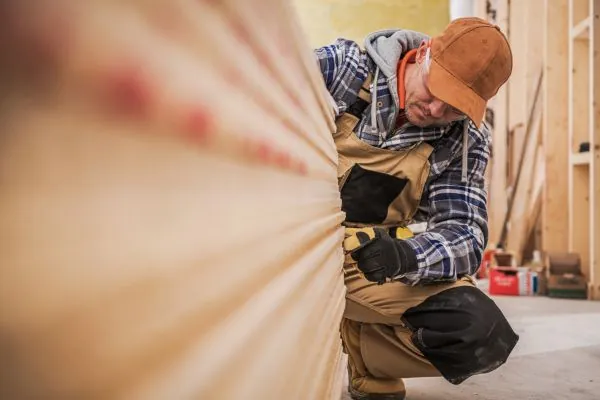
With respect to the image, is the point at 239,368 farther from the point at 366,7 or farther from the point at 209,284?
the point at 366,7

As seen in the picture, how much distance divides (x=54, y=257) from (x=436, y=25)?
15.5 ft

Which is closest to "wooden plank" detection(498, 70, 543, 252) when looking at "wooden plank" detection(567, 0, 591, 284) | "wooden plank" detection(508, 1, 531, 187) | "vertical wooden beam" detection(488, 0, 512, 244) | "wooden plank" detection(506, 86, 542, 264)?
"wooden plank" detection(506, 86, 542, 264)

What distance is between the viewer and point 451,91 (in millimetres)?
1240

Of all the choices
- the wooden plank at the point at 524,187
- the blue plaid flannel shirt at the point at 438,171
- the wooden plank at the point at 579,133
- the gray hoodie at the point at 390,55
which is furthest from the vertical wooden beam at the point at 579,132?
the gray hoodie at the point at 390,55

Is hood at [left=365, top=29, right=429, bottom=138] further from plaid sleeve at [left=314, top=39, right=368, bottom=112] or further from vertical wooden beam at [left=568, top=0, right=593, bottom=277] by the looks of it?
vertical wooden beam at [left=568, top=0, right=593, bottom=277]

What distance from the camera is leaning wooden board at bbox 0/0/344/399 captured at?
200 mm

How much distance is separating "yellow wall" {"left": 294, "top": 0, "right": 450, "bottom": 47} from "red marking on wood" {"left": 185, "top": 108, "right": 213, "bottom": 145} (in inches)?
168

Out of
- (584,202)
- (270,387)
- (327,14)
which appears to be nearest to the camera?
(270,387)

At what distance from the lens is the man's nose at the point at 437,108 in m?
1.29

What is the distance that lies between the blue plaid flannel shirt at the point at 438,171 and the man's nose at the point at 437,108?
101 millimetres

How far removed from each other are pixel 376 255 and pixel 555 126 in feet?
11.1

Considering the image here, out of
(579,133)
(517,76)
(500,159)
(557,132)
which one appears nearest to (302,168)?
(579,133)

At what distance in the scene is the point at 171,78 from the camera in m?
0.30

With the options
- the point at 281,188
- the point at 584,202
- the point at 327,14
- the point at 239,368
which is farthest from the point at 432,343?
the point at 327,14
